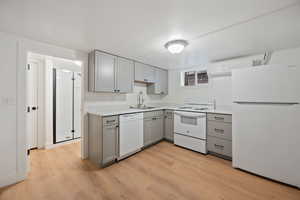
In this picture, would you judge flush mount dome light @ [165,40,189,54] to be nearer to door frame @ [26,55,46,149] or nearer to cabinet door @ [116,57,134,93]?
cabinet door @ [116,57,134,93]

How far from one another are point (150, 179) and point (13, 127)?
2.14 meters

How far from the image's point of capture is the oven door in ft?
8.96

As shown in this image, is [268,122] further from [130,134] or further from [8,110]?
[8,110]

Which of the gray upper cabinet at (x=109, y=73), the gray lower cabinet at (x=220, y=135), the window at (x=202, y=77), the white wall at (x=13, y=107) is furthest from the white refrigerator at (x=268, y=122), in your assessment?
the white wall at (x=13, y=107)

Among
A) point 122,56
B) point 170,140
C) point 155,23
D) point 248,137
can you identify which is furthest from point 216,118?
point 122,56

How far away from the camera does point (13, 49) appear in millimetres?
1766

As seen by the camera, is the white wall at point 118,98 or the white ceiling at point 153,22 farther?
the white wall at point 118,98

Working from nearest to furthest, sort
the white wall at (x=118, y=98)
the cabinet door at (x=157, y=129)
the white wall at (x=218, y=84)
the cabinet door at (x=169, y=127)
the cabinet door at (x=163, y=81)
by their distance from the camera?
the white wall at (x=218, y=84) → the white wall at (x=118, y=98) → the cabinet door at (x=157, y=129) → the cabinet door at (x=169, y=127) → the cabinet door at (x=163, y=81)

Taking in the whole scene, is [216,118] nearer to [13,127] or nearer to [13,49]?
[13,127]

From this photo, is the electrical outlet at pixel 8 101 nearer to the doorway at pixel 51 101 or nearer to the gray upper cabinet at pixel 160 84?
the doorway at pixel 51 101

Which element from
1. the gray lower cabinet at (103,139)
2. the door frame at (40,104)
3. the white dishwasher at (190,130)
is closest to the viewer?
the gray lower cabinet at (103,139)

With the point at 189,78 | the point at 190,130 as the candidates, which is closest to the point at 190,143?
the point at 190,130

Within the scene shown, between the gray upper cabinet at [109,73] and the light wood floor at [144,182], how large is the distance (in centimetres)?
148

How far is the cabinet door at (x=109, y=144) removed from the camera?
214 cm
